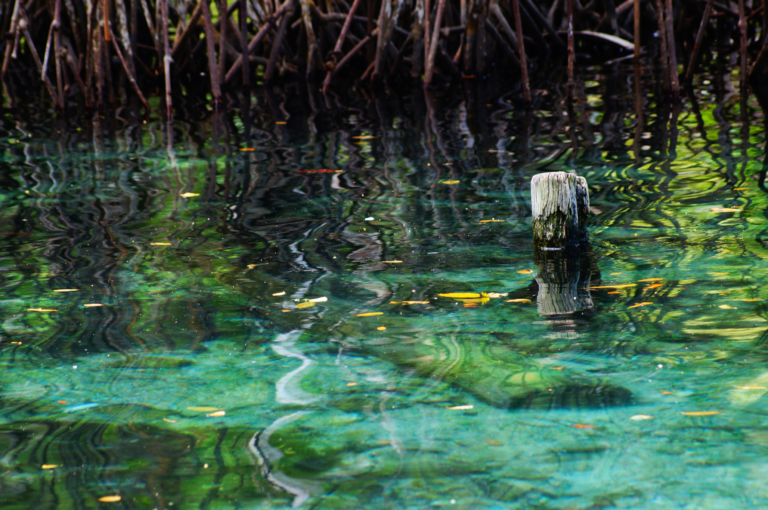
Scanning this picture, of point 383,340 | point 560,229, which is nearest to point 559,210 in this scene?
point 560,229

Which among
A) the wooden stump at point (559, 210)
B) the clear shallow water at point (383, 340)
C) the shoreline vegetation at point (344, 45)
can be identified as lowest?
the clear shallow water at point (383, 340)

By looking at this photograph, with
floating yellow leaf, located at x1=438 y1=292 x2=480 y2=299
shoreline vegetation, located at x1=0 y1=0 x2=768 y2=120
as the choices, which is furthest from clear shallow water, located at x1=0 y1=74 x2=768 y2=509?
shoreline vegetation, located at x1=0 y1=0 x2=768 y2=120

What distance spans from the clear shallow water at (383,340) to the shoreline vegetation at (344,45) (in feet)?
13.0

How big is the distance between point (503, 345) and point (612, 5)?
37.1ft

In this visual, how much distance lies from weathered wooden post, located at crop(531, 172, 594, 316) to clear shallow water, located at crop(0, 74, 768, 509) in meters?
0.10

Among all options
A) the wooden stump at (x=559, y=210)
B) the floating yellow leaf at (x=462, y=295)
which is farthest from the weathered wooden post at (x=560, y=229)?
the floating yellow leaf at (x=462, y=295)

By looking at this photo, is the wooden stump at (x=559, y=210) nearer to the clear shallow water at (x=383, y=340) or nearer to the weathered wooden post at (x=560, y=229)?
the weathered wooden post at (x=560, y=229)

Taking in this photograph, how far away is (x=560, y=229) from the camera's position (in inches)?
211

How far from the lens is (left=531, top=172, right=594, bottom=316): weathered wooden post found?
5.09m

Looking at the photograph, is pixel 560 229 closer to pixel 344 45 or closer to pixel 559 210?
pixel 559 210

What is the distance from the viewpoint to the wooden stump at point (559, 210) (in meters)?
5.21

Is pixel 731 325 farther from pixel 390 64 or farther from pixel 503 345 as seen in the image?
pixel 390 64

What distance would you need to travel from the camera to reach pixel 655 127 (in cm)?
922

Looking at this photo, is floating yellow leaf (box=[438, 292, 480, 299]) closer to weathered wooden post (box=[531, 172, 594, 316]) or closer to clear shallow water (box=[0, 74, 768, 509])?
clear shallow water (box=[0, 74, 768, 509])
